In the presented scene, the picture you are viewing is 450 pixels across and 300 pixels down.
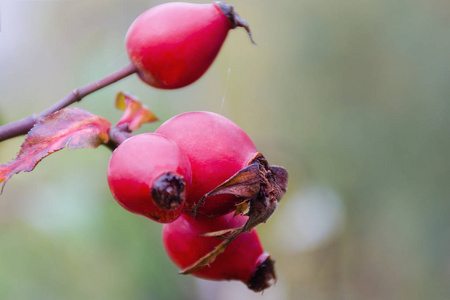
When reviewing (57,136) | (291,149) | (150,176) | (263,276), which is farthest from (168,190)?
(291,149)

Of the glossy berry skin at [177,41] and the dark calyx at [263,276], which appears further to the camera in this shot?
the dark calyx at [263,276]

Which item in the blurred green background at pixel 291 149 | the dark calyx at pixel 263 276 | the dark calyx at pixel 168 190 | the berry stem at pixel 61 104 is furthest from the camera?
the blurred green background at pixel 291 149

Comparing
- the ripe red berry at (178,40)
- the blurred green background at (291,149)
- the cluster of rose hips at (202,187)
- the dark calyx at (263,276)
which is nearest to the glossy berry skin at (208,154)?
the cluster of rose hips at (202,187)

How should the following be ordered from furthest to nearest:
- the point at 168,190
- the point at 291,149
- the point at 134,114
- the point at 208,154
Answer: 1. the point at 291,149
2. the point at 134,114
3. the point at 208,154
4. the point at 168,190

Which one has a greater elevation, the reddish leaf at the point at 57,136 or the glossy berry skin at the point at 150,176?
the glossy berry skin at the point at 150,176

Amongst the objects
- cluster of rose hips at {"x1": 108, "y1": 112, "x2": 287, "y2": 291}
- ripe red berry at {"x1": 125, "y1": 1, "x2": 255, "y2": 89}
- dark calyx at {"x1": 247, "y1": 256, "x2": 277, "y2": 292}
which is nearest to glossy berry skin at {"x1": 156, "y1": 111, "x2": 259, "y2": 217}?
cluster of rose hips at {"x1": 108, "y1": 112, "x2": 287, "y2": 291}

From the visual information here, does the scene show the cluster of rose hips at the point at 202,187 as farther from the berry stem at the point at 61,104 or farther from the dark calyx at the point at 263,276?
the berry stem at the point at 61,104

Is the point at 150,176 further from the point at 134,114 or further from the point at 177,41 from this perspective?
the point at 134,114

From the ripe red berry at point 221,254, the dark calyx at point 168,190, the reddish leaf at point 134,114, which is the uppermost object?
the dark calyx at point 168,190
